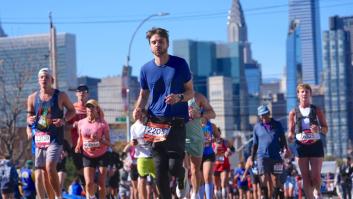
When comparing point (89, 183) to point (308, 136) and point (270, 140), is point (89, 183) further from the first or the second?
point (270, 140)

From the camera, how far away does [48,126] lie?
14.0m

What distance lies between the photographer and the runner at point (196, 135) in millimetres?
13227

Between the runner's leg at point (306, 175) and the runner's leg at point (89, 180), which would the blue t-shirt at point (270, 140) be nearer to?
the runner's leg at point (306, 175)

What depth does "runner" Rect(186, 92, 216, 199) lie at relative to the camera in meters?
13.2

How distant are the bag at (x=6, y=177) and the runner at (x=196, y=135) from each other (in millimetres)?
12511

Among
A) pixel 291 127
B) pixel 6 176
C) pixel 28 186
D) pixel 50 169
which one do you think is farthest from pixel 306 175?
pixel 6 176

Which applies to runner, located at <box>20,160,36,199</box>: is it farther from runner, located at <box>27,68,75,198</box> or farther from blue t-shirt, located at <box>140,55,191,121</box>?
blue t-shirt, located at <box>140,55,191,121</box>

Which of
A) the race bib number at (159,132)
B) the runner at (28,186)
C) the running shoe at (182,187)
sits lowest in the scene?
the runner at (28,186)

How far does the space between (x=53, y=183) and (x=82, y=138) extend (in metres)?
2.22

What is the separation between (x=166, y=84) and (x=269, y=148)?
7.84 metres

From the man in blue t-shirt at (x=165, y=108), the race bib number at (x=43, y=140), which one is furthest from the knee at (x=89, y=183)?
the man in blue t-shirt at (x=165, y=108)

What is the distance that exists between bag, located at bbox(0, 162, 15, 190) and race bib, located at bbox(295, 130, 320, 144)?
12386mm

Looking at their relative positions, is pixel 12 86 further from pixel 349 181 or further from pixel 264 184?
pixel 264 184

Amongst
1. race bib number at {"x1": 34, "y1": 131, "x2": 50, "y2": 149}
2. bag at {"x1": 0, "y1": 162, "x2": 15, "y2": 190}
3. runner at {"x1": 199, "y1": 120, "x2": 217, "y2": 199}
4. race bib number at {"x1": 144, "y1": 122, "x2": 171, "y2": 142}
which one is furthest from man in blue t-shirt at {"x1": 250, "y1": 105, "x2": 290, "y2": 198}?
bag at {"x1": 0, "y1": 162, "x2": 15, "y2": 190}
